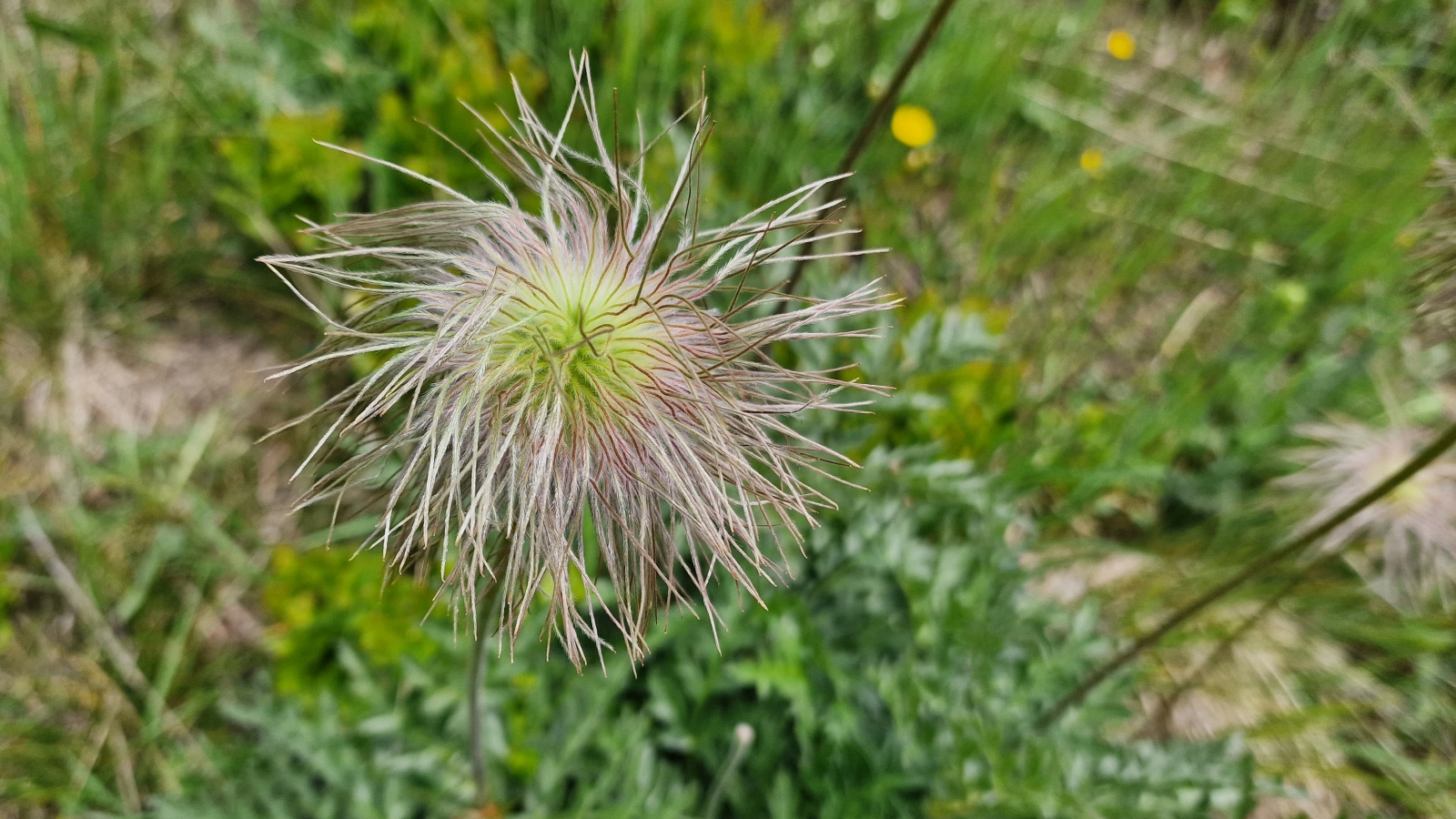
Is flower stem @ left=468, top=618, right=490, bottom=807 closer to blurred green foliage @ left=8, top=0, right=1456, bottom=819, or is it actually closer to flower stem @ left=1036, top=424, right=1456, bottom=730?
blurred green foliage @ left=8, top=0, right=1456, bottom=819

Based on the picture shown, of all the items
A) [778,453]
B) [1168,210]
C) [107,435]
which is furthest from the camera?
[1168,210]

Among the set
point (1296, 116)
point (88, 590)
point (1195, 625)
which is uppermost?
point (1296, 116)

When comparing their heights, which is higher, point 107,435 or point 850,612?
point 850,612

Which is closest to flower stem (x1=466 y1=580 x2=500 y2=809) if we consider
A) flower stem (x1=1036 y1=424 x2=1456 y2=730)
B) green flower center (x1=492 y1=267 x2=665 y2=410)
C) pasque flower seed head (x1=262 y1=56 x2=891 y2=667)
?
pasque flower seed head (x1=262 y1=56 x2=891 y2=667)

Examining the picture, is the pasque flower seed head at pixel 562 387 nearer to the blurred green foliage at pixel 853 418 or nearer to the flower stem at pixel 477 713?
the flower stem at pixel 477 713

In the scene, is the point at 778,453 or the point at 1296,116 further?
the point at 1296,116

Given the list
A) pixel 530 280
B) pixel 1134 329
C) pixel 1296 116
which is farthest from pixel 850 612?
pixel 1296 116

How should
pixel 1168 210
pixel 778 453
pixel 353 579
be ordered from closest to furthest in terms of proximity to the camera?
pixel 778 453, pixel 353 579, pixel 1168 210

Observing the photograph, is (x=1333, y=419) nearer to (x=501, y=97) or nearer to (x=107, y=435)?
(x=501, y=97)

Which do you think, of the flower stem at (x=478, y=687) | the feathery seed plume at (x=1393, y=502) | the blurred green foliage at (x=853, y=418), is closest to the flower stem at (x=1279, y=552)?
the blurred green foliage at (x=853, y=418)
